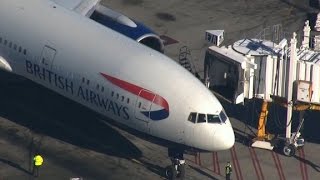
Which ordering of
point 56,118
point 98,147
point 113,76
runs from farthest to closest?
point 56,118 < point 98,147 < point 113,76

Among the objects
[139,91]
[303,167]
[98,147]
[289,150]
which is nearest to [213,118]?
[139,91]

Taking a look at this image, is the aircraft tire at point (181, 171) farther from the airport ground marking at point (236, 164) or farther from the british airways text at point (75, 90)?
the british airways text at point (75, 90)

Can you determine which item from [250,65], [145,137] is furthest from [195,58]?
[145,137]

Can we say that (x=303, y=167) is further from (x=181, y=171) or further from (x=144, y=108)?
(x=144, y=108)

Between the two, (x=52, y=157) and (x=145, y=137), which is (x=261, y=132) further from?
(x=52, y=157)

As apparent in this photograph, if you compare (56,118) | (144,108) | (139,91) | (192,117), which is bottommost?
(192,117)

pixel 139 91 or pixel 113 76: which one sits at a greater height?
pixel 113 76

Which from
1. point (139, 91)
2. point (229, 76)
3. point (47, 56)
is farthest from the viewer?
point (229, 76)
